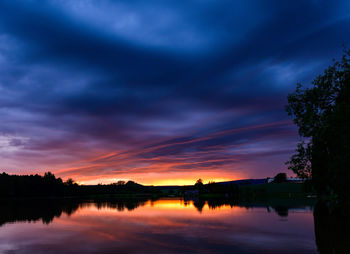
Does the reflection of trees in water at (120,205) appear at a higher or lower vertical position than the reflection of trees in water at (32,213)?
lower

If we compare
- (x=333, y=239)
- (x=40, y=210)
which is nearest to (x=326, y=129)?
(x=333, y=239)

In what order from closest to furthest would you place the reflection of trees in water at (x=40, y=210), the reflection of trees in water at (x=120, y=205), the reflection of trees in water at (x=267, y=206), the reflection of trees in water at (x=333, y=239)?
the reflection of trees in water at (x=333, y=239) → the reflection of trees in water at (x=40, y=210) → the reflection of trees in water at (x=267, y=206) → the reflection of trees in water at (x=120, y=205)

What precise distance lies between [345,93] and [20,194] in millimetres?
205298

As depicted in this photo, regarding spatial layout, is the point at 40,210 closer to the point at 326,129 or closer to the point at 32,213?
the point at 32,213

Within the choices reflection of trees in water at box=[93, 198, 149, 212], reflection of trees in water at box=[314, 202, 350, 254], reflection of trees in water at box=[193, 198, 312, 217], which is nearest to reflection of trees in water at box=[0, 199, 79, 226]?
reflection of trees in water at box=[93, 198, 149, 212]

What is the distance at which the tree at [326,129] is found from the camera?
25.1 meters

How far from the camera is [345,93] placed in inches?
1091

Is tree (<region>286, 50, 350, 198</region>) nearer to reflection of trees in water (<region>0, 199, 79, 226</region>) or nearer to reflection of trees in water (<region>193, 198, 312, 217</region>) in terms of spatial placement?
reflection of trees in water (<region>193, 198, 312, 217</region>)

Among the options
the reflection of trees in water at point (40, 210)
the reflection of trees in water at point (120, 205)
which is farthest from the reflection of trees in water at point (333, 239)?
the reflection of trees in water at point (120, 205)

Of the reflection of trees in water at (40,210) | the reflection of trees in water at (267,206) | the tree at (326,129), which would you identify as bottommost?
the reflection of trees in water at (267,206)

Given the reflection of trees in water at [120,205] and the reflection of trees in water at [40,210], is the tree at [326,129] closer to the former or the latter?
the reflection of trees in water at [40,210]

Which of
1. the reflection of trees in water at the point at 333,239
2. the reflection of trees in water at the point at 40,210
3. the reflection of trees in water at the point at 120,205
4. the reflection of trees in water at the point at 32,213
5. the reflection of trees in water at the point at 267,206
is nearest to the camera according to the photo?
the reflection of trees in water at the point at 333,239

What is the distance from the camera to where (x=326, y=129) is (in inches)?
1033

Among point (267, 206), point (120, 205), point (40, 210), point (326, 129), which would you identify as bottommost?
point (267, 206)
